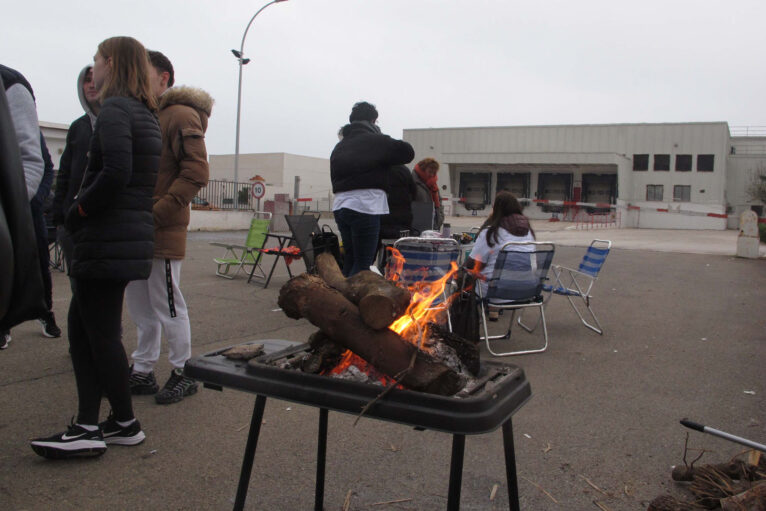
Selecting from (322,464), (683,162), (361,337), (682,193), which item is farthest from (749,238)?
(683,162)

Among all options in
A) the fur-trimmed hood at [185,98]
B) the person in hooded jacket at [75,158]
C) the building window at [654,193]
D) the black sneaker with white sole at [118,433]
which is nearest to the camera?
the black sneaker with white sole at [118,433]

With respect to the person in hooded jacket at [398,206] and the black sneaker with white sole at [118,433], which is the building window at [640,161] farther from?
the black sneaker with white sole at [118,433]

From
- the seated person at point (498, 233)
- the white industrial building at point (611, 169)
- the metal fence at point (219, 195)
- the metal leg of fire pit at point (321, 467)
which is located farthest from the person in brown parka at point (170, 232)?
the white industrial building at point (611, 169)

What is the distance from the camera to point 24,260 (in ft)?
4.33

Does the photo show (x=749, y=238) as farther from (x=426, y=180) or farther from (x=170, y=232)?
(x=170, y=232)

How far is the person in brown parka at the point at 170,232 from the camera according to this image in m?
3.69

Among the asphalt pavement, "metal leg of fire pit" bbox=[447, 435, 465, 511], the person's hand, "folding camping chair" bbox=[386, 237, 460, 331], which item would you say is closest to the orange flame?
"metal leg of fire pit" bbox=[447, 435, 465, 511]

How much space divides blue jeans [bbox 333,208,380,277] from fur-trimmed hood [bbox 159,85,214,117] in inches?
63.5

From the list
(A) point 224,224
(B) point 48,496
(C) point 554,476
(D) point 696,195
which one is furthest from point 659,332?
(D) point 696,195

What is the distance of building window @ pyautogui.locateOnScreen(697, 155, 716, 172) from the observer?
4384 centimetres

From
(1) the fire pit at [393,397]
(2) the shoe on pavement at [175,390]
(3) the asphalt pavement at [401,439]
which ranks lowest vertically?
(3) the asphalt pavement at [401,439]

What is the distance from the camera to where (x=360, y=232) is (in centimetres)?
525

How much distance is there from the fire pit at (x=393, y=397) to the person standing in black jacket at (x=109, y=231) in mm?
909

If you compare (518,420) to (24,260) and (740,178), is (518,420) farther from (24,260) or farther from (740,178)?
(740,178)
